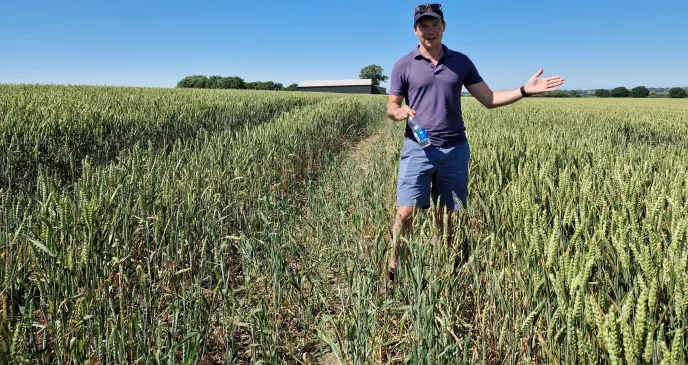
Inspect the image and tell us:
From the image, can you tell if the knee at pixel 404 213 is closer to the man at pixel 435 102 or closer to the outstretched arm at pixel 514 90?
the man at pixel 435 102

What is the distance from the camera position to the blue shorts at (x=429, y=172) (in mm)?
2457

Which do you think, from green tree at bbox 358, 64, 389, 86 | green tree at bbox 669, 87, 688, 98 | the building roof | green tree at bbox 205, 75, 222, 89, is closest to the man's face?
green tree at bbox 669, 87, 688, 98

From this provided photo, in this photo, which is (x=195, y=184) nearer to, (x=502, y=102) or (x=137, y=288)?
(x=137, y=288)

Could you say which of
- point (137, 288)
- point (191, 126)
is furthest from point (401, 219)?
point (191, 126)

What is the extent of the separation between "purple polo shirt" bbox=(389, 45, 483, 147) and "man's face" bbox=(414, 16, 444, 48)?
0.10 meters

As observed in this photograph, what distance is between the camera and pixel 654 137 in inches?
298

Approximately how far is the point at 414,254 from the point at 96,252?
1.26 meters

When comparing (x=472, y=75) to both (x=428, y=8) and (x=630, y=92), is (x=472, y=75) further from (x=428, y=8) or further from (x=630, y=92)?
(x=630, y=92)

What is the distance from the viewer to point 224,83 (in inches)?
2520

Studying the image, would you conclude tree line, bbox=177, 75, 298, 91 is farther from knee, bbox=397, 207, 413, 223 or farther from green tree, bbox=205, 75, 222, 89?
knee, bbox=397, 207, 413, 223

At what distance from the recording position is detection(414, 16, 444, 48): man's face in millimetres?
2309

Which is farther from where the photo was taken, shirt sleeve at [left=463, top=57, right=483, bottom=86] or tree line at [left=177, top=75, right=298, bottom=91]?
tree line at [left=177, top=75, right=298, bottom=91]

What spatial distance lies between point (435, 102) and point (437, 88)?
0.27 feet

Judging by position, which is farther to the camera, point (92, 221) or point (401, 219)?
point (401, 219)
